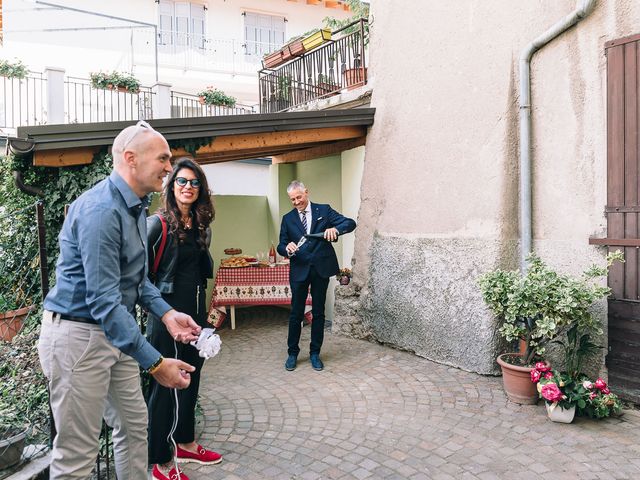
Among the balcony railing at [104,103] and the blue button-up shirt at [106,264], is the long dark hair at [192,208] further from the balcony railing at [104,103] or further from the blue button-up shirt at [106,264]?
the balcony railing at [104,103]

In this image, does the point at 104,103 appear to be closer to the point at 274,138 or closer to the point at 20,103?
the point at 20,103

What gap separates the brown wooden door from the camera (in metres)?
3.82

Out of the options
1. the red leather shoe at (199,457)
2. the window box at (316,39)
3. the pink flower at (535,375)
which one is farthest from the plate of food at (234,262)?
the pink flower at (535,375)

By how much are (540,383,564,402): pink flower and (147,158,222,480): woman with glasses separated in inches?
102

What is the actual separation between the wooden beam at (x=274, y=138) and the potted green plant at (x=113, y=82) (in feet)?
26.0

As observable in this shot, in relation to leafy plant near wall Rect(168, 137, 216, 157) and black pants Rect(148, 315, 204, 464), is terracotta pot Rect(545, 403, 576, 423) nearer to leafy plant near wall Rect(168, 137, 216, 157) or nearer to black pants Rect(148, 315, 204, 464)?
black pants Rect(148, 315, 204, 464)

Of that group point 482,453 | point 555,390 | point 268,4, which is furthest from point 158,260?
A: point 268,4

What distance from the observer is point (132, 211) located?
216cm

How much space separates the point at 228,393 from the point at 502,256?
120 inches

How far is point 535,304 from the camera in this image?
12.8 ft

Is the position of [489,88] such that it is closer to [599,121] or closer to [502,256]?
[599,121]

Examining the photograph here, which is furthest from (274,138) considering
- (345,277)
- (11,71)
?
(11,71)

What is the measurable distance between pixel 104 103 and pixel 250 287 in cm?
765

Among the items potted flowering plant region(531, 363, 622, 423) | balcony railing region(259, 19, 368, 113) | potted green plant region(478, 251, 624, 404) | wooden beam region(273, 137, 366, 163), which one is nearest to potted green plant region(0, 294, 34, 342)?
wooden beam region(273, 137, 366, 163)
